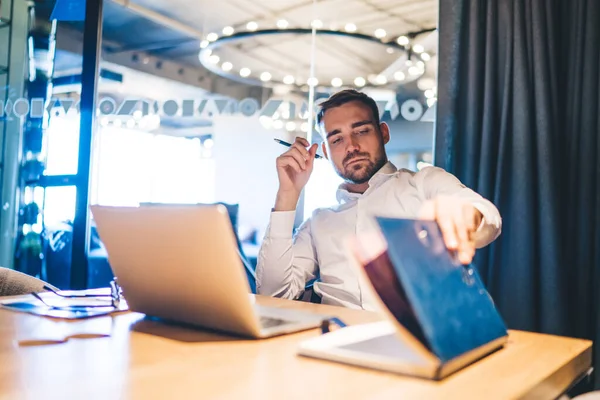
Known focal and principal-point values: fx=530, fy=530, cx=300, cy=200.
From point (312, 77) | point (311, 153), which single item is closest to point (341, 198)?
point (311, 153)

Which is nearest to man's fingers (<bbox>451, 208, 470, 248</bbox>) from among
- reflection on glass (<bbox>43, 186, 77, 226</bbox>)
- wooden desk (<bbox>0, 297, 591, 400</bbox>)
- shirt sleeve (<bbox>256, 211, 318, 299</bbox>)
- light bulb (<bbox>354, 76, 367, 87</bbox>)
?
wooden desk (<bbox>0, 297, 591, 400</bbox>)

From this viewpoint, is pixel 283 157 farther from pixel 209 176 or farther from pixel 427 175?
pixel 209 176

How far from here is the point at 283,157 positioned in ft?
5.85

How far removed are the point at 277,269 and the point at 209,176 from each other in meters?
7.38

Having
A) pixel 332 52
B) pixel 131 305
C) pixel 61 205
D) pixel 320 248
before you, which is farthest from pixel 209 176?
pixel 131 305

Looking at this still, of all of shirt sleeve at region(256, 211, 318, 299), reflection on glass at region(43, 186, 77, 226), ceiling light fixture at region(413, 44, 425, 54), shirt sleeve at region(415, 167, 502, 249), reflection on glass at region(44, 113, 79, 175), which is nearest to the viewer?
shirt sleeve at region(415, 167, 502, 249)

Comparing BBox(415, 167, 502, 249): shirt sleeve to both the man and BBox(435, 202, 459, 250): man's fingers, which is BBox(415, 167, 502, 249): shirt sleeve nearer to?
the man

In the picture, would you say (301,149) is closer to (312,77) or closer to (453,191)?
(453,191)

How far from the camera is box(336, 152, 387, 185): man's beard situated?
2.04m

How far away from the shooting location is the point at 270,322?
3.18 feet

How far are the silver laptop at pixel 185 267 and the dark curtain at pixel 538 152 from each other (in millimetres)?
1375

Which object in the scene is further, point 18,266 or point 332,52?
point 332,52

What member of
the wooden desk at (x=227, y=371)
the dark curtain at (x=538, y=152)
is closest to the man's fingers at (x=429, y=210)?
the wooden desk at (x=227, y=371)

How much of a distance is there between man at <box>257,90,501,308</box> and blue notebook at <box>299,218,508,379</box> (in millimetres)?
710
